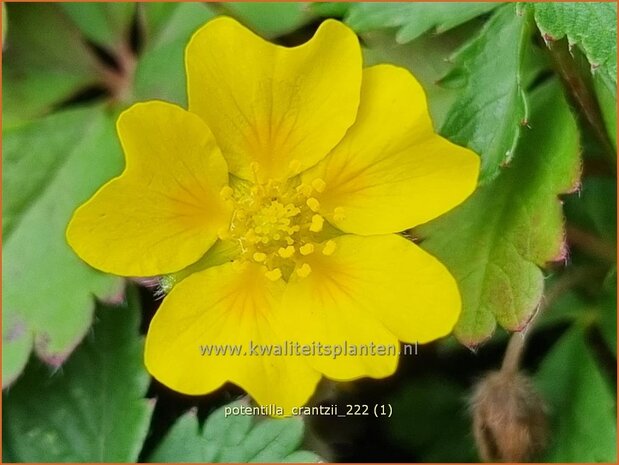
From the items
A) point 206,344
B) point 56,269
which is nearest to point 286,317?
point 206,344

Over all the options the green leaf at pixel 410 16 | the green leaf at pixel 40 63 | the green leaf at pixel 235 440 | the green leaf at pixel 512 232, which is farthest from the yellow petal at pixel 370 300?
the green leaf at pixel 40 63

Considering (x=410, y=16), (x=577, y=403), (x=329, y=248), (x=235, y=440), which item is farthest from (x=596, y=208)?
(x=235, y=440)

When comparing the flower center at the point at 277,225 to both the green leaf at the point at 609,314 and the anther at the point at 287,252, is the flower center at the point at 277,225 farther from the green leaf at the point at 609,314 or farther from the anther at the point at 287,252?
the green leaf at the point at 609,314

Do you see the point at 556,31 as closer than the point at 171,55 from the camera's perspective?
Yes

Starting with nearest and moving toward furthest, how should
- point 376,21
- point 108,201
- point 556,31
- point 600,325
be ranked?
point 108,201 → point 556,31 → point 376,21 → point 600,325

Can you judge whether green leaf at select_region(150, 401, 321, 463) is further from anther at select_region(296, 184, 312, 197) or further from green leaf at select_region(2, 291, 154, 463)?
anther at select_region(296, 184, 312, 197)

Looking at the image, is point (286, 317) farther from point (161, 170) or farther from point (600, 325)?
point (600, 325)

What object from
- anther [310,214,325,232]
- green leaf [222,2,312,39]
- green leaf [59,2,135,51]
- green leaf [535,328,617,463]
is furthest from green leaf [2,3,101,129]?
green leaf [535,328,617,463]
